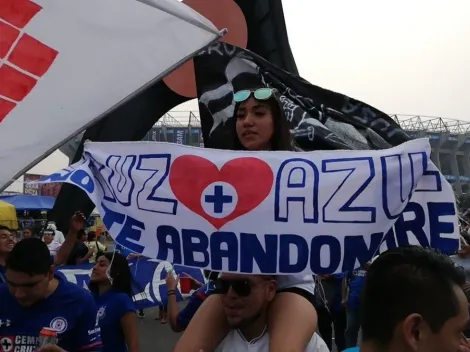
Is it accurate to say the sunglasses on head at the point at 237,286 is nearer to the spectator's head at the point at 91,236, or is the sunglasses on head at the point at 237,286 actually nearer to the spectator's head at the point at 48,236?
the spectator's head at the point at 48,236

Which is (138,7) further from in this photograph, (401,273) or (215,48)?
(401,273)

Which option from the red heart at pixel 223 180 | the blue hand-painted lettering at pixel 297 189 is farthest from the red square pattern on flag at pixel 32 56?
the blue hand-painted lettering at pixel 297 189

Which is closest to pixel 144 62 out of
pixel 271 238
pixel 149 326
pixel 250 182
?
pixel 250 182

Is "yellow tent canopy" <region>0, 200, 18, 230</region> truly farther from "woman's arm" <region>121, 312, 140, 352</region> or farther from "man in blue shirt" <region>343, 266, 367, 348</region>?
"woman's arm" <region>121, 312, 140, 352</region>

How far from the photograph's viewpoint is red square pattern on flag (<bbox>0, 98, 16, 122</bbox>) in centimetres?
244

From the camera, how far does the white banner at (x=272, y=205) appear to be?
2.31 m

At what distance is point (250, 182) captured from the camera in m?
2.39

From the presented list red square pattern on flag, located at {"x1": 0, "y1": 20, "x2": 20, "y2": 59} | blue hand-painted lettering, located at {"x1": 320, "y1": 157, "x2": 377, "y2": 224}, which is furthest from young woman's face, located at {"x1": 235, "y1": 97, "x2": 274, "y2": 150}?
red square pattern on flag, located at {"x1": 0, "y1": 20, "x2": 20, "y2": 59}

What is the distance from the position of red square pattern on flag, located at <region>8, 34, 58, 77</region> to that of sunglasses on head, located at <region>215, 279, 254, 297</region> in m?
1.23

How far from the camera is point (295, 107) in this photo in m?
2.92

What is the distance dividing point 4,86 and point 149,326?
7.38 meters

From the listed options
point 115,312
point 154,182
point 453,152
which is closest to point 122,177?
point 154,182

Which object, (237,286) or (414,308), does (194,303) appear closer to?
(237,286)

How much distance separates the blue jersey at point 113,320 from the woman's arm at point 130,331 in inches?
1.2
